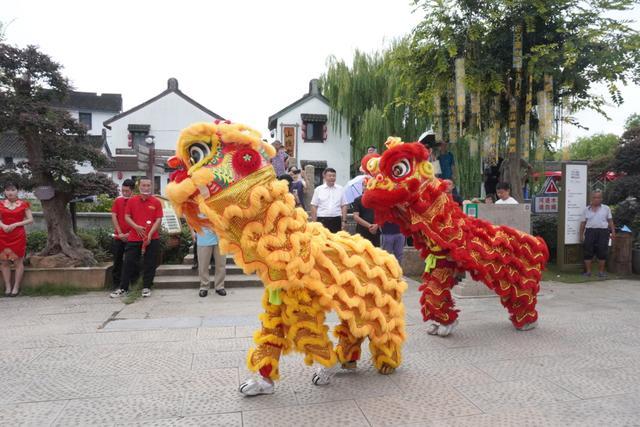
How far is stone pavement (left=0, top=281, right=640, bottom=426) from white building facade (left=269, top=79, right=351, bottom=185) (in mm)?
17671

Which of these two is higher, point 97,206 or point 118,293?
point 97,206

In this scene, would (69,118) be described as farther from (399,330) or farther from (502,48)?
(502,48)

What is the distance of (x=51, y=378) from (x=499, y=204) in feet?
17.5

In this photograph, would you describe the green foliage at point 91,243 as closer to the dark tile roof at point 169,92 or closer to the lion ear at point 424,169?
the lion ear at point 424,169

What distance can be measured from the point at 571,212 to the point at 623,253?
1144 millimetres

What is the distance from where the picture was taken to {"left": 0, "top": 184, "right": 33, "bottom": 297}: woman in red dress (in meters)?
6.05

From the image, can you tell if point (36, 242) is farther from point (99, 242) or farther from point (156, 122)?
point (156, 122)

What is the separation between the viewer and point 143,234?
6.19 meters

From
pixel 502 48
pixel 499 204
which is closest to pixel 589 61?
pixel 502 48

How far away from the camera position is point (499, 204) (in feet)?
20.0

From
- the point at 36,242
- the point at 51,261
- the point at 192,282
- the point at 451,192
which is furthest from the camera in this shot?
the point at 36,242

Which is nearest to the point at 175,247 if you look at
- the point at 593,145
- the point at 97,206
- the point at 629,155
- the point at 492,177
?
the point at 97,206

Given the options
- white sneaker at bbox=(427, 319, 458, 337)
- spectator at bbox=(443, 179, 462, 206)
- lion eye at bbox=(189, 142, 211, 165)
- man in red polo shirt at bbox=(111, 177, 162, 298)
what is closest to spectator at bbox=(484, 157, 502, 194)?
spectator at bbox=(443, 179, 462, 206)

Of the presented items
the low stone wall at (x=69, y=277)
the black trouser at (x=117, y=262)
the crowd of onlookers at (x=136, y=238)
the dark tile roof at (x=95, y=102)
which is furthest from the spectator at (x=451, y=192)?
the dark tile roof at (x=95, y=102)
